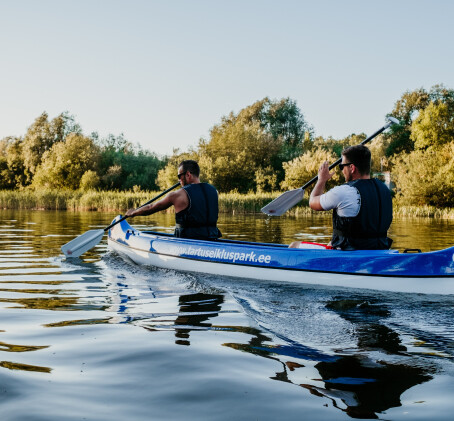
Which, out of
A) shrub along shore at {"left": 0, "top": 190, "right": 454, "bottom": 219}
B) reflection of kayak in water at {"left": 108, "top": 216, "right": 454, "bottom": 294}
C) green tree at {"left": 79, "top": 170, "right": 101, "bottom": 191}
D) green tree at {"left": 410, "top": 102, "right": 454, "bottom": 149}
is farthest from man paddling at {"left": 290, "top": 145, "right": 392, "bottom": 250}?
green tree at {"left": 79, "top": 170, "right": 101, "bottom": 191}

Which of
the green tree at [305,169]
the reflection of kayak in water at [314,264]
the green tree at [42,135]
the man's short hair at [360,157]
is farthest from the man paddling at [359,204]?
the green tree at [42,135]

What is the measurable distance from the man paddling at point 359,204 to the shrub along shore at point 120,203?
19.5 meters

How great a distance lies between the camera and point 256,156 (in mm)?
44562

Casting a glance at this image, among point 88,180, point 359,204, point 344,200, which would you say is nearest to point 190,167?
point 344,200

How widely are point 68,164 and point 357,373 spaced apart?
47.8 metres

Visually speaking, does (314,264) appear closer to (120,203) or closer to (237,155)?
(120,203)

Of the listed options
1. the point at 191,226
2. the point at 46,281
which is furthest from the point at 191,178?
the point at 46,281

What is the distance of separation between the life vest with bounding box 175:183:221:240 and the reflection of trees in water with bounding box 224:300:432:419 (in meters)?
3.22

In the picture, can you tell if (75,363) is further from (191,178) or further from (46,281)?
(191,178)

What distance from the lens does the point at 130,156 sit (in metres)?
54.3

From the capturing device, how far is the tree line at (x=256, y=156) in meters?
32.2

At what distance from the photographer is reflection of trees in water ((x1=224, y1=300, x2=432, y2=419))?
254 centimetres

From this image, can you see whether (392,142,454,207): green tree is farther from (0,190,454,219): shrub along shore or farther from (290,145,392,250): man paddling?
(290,145,392,250): man paddling

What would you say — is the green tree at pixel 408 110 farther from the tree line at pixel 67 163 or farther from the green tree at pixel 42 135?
the green tree at pixel 42 135
